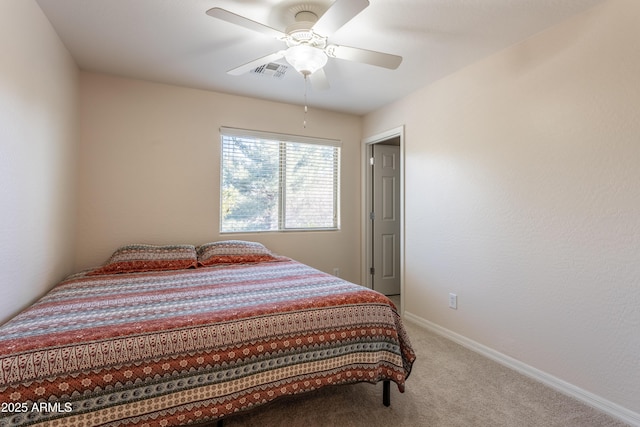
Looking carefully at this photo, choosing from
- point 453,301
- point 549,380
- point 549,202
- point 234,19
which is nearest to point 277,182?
point 234,19

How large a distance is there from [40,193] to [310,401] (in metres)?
2.15

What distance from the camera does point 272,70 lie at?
2707 mm

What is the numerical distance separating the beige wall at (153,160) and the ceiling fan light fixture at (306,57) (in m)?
1.61

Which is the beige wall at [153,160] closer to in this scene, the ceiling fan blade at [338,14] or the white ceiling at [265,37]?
the white ceiling at [265,37]

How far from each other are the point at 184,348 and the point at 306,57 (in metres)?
1.71

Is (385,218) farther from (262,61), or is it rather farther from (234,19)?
(234,19)

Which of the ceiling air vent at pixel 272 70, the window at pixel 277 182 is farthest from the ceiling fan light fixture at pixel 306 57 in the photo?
the window at pixel 277 182

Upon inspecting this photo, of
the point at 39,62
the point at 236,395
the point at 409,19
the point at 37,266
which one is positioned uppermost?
the point at 409,19

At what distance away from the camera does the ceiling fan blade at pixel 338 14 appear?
1.42 m

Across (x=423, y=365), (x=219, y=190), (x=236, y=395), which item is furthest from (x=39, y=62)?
(x=423, y=365)

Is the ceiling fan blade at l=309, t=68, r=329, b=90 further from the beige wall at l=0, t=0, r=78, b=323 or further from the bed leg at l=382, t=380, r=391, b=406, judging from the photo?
the bed leg at l=382, t=380, r=391, b=406

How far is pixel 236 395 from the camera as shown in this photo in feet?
4.63

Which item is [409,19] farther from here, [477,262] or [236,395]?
[236,395]

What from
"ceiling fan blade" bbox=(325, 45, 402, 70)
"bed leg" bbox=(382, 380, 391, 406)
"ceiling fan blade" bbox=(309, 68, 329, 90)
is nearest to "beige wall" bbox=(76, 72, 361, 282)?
"ceiling fan blade" bbox=(309, 68, 329, 90)
